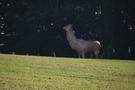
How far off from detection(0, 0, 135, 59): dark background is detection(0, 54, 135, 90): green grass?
33.5ft

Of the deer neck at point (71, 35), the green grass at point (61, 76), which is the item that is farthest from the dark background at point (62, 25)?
the green grass at point (61, 76)

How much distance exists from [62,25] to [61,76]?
12798mm

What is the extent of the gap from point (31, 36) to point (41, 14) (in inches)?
56.4

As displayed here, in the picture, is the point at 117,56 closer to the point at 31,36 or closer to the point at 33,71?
the point at 31,36

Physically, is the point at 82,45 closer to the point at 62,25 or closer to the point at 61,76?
the point at 62,25

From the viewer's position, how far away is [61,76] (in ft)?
31.1

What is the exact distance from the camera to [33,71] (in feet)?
33.0

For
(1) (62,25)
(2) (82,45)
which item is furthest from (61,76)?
(1) (62,25)

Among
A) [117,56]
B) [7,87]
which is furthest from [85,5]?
[7,87]

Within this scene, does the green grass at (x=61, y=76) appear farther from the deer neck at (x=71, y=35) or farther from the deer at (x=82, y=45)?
the deer neck at (x=71, y=35)

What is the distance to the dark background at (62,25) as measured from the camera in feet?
72.3

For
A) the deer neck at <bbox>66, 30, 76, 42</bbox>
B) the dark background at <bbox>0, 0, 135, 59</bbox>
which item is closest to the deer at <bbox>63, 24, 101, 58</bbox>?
the deer neck at <bbox>66, 30, 76, 42</bbox>

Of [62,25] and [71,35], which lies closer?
[71,35]

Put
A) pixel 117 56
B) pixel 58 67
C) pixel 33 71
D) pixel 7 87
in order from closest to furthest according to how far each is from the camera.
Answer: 1. pixel 7 87
2. pixel 33 71
3. pixel 58 67
4. pixel 117 56
